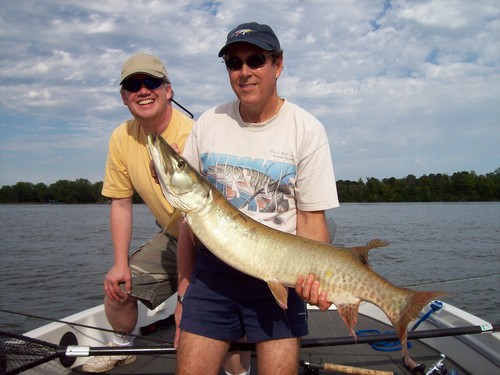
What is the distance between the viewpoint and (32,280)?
1320 centimetres

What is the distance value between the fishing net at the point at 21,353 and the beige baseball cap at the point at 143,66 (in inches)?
88.8

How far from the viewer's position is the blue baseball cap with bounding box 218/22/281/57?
9.64 feet

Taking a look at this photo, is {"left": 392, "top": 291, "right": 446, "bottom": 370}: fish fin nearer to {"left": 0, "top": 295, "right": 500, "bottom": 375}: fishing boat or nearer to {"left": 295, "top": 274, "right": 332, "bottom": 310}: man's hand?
{"left": 295, "top": 274, "right": 332, "bottom": 310}: man's hand

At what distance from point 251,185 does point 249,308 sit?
84cm

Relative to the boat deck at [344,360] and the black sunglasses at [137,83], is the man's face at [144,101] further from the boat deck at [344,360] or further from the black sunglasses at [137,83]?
the boat deck at [344,360]

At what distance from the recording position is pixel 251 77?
9.96 ft

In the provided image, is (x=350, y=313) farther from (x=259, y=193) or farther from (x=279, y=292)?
(x=259, y=193)

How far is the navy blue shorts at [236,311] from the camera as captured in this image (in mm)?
3066

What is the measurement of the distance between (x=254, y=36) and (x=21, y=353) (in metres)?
2.70

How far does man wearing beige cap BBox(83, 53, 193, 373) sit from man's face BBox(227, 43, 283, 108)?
1.20 meters

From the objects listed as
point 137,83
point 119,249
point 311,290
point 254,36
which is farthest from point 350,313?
point 137,83

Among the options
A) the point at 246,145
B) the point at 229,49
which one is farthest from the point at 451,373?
the point at 229,49

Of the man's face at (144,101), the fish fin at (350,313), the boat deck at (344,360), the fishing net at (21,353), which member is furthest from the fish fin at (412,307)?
the man's face at (144,101)

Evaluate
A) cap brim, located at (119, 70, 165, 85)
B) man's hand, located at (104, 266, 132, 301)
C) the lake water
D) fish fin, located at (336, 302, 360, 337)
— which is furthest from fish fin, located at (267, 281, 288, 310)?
the lake water
